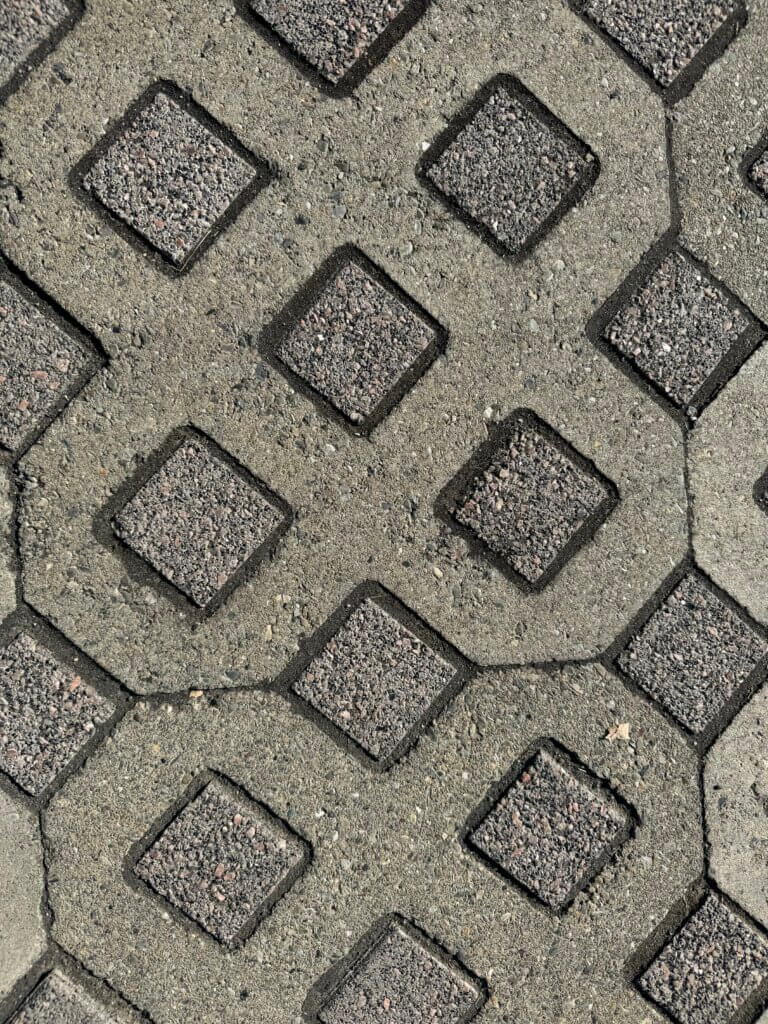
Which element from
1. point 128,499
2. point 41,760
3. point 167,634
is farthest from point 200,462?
point 41,760

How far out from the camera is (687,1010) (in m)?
1.95

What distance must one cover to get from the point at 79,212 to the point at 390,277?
0.70 meters

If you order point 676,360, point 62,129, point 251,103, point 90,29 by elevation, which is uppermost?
point 676,360

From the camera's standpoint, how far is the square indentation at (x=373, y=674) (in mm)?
1875

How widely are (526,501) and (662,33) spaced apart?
1132 mm

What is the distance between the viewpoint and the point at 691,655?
6.36 ft

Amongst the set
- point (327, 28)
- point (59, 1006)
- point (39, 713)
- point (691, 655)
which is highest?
point (327, 28)

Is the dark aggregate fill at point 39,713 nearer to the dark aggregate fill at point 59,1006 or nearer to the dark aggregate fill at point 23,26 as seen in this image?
the dark aggregate fill at point 59,1006

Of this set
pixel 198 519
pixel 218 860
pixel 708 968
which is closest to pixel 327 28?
pixel 198 519

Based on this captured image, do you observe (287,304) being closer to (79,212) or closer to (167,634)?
(79,212)

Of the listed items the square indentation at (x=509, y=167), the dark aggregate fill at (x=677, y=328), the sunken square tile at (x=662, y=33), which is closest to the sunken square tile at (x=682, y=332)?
the dark aggregate fill at (x=677, y=328)

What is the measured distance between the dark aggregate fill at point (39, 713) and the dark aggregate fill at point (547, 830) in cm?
94

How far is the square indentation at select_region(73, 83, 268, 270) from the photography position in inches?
71.2

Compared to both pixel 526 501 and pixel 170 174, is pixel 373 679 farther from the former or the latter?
pixel 170 174
